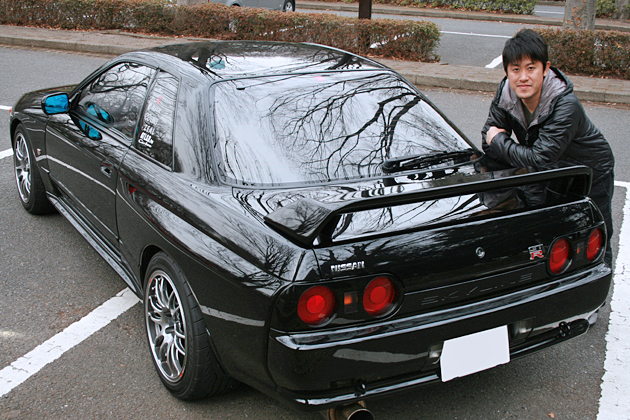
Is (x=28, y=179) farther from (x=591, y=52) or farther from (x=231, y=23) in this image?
(x=591, y=52)

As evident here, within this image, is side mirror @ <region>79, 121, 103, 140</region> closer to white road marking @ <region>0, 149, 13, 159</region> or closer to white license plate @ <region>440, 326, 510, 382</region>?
white license plate @ <region>440, 326, 510, 382</region>

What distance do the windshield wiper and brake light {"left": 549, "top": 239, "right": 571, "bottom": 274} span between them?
71cm

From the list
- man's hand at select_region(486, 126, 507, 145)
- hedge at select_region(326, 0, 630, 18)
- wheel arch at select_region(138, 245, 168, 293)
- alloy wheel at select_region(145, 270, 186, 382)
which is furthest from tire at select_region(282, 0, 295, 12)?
alloy wheel at select_region(145, 270, 186, 382)

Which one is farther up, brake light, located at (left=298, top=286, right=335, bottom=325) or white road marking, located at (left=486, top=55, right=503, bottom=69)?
white road marking, located at (left=486, top=55, right=503, bottom=69)

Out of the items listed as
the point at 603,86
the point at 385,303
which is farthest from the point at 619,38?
the point at 385,303

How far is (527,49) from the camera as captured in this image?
298 cm

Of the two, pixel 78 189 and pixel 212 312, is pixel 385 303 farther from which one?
pixel 78 189

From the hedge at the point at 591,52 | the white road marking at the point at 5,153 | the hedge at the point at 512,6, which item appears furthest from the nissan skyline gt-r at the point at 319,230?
the hedge at the point at 512,6

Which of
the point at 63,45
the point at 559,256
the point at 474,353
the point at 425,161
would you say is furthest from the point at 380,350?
the point at 63,45

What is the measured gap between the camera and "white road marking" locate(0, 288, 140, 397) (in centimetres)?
296

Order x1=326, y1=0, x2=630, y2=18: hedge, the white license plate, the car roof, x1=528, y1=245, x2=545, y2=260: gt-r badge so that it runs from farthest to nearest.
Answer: x1=326, y1=0, x2=630, y2=18: hedge
the car roof
x1=528, y1=245, x2=545, y2=260: gt-r badge
the white license plate

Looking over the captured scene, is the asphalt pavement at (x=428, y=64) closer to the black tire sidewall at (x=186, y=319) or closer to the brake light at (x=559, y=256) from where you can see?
the brake light at (x=559, y=256)

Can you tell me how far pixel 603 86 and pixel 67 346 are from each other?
9020 mm

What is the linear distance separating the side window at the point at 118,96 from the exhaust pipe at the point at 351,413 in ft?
5.98
